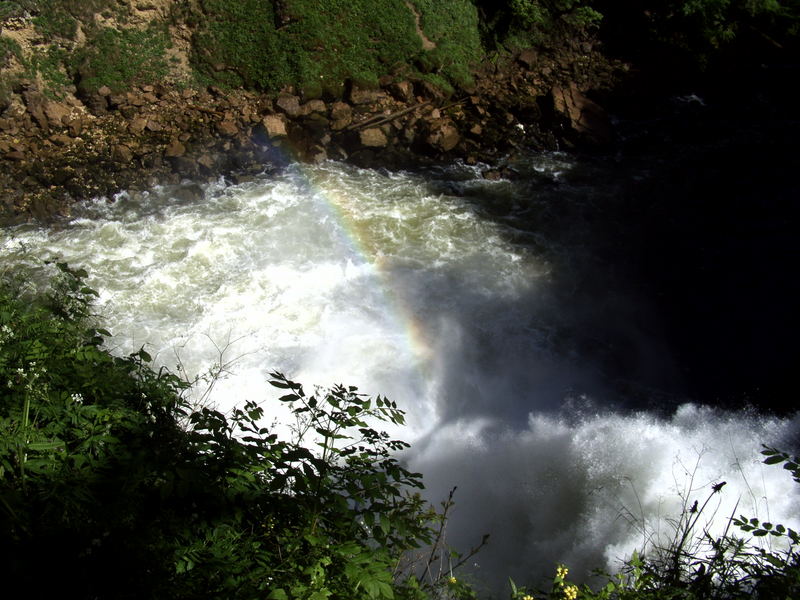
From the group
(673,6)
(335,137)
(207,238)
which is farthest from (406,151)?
(673,6)

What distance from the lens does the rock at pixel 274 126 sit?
462 inches

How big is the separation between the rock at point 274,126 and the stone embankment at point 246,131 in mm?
20

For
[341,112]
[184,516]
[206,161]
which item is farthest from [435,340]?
[341,112]

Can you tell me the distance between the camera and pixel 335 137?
1194cm

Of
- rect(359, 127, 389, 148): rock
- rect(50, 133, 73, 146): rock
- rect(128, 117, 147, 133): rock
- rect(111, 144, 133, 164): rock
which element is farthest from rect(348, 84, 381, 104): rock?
rect(50, 133, 73, 146): rock

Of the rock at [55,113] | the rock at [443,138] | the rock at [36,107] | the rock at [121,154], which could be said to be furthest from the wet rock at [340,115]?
the rock at [36,107]

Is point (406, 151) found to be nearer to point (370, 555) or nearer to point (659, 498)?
point (659, 498)

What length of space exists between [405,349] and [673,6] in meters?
12.2

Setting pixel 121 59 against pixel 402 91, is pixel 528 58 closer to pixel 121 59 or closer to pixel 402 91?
pixel 402 91

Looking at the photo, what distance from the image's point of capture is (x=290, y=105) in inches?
486

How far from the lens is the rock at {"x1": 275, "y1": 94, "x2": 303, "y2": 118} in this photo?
1230cm

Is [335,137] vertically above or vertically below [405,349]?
above

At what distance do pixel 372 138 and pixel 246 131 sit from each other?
8.16 ft

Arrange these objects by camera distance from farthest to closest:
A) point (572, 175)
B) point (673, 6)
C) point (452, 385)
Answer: point (673, 6)
point (572, 175)
point (452, 385)
